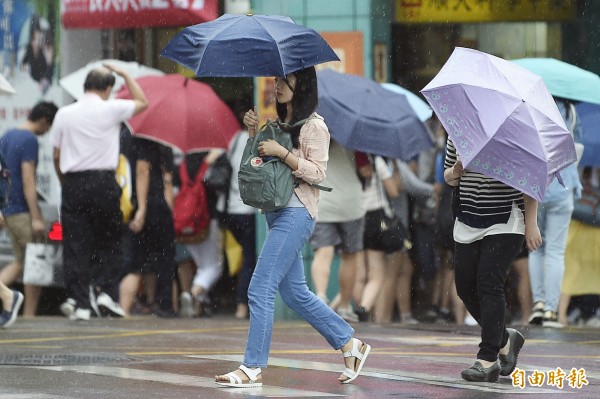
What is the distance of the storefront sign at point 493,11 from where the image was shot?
17.7 meters

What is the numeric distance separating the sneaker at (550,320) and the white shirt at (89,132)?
4035 mm

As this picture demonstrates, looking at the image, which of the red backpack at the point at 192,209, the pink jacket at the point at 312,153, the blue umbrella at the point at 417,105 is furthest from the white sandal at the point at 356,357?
the red backpack at the point at 192,209

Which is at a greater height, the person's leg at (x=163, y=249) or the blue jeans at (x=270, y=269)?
the blue jeans at (x=270, y=269)

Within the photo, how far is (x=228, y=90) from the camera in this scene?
688 inches

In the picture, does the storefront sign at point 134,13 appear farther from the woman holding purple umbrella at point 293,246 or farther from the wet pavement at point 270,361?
the woman holding purple umbrella at point 293,246

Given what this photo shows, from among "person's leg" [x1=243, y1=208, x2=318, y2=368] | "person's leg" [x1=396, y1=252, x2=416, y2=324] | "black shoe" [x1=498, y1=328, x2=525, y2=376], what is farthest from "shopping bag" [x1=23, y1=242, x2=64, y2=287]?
"black shoe" [x1=498, y1=328, x2=525, y2=376]

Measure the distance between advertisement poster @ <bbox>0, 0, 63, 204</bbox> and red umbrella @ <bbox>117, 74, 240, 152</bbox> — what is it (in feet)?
5.11

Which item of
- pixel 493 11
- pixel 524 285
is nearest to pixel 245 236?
pixel 524 285

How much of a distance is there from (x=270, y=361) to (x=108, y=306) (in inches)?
189

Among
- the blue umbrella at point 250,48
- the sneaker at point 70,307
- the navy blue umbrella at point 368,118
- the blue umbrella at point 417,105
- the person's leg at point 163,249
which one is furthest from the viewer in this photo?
the blue umbrella at point 417,105

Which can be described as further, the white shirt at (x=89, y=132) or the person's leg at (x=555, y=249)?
the white shirt at (x=89, y=132)

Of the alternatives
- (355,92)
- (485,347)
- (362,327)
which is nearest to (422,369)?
(485,347)

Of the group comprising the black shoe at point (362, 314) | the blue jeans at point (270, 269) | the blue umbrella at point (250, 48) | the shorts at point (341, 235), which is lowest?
the black shoe at point (362, 314)

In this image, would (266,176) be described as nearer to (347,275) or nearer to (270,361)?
(270,361)
